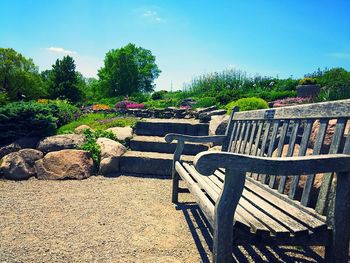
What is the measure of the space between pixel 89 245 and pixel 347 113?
98.1 inches

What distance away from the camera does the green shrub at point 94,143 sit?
18.4 feet

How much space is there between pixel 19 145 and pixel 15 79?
20.6 metres

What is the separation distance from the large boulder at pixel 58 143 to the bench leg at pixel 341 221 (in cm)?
532

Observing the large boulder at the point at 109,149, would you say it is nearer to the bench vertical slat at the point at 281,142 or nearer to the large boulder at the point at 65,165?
the large boulder at the point at 65,165

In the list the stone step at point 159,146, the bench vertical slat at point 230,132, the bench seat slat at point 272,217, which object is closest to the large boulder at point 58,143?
the stone step at point 159,146

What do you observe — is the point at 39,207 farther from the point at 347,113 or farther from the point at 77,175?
the point at 347,113

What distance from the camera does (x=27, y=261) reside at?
2270 millimetres

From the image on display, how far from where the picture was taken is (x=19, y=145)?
5.80 m

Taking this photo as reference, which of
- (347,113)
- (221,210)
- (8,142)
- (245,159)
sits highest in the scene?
(347,113)

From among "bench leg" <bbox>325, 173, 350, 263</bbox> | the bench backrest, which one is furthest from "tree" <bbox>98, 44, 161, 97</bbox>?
"bench leg" <bbox>325, 173, 350, 263</bbox>

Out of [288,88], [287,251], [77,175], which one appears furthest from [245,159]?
[288,88]

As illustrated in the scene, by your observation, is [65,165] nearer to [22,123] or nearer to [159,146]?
[22,123]

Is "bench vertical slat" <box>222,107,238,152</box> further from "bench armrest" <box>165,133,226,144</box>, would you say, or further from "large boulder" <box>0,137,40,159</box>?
"large boulder" <box>0,137,40,159</box>

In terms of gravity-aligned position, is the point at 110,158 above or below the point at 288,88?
below
